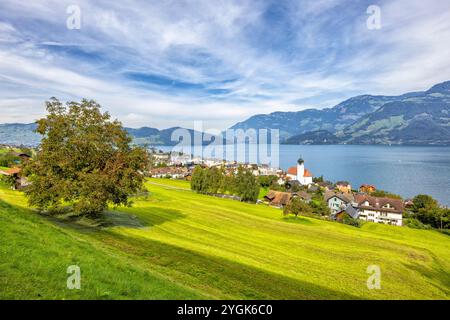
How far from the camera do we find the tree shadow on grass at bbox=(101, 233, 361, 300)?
1298cm

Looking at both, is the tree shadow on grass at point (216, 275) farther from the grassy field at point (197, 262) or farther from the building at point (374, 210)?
the building at point (374, 210)

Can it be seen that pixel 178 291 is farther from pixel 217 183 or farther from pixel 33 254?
pixel 217 183

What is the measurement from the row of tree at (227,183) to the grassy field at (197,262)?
51685mm

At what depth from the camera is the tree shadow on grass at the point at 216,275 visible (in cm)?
1298

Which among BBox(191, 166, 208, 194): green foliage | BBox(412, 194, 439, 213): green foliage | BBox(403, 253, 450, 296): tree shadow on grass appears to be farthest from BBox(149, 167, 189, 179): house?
BBox(403, 253, 450, 296): tree shadow on grass

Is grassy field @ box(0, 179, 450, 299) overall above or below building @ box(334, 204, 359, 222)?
above

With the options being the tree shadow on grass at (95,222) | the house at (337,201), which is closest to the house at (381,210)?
the house at (337,201)

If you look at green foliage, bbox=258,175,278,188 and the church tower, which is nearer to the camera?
green foliage, bbox=258,175,278,188

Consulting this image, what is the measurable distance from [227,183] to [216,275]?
79.6 meters

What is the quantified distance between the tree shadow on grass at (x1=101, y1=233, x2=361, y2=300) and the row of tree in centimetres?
6989

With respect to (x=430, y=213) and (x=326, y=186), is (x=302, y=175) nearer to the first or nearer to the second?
(x=326, y=186)

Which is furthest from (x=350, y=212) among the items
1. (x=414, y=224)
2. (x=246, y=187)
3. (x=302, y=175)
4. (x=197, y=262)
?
(x=197, y=262)

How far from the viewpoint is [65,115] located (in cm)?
2238

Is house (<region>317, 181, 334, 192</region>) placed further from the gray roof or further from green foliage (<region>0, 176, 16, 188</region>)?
green foliage (<region>0, 176, 16, 188</region>)
